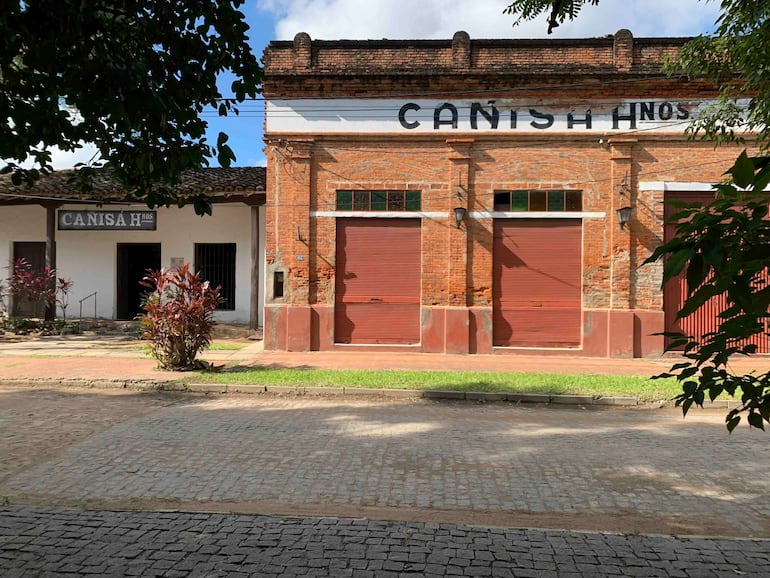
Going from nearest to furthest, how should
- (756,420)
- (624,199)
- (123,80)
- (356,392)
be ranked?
(756,420) → (123,80) → (356,392) → (624,199)

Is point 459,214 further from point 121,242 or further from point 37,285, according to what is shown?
point 37,285

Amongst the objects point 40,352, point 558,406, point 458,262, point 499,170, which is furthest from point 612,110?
point 40,352

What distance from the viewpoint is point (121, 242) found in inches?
674

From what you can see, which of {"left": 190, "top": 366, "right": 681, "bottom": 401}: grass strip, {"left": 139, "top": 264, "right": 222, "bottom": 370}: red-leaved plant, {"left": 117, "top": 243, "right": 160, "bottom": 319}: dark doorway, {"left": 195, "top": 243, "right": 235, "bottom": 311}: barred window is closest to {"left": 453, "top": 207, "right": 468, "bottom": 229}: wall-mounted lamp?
{"left": 190, "top": 366, "right": 681, "bottom": 401}: grass strip

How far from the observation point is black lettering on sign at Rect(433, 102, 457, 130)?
12648mm

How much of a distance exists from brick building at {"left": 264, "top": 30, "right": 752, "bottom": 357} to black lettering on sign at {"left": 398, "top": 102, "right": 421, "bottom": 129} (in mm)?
34

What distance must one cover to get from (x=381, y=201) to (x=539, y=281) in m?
4.11

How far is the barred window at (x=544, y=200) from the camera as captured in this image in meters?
12.6

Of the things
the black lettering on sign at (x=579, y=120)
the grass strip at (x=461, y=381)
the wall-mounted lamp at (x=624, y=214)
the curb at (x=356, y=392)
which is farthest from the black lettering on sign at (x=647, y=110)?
the curb at (x=356, y=392)

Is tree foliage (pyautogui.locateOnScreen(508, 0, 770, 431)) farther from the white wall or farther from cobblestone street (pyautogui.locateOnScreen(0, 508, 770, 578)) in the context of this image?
the white wall

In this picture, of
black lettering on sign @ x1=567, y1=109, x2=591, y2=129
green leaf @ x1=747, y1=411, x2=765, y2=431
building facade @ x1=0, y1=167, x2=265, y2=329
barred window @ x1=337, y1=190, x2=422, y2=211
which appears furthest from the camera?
building facade @ x1=0, y1=167, x2=265, y2=329

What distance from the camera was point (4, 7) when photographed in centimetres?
263

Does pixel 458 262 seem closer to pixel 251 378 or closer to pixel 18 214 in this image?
pixel 251 378

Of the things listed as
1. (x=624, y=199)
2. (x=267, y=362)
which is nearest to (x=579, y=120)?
(x=624, y=199)
